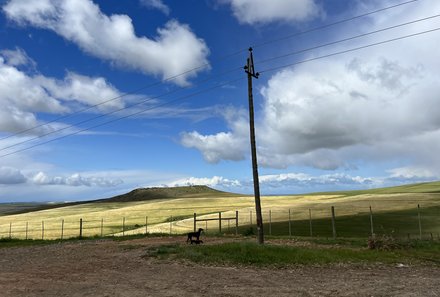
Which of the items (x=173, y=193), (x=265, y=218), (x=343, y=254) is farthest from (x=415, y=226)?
(x=173, y=193)

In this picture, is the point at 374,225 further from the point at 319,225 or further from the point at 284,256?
the point at 284,256

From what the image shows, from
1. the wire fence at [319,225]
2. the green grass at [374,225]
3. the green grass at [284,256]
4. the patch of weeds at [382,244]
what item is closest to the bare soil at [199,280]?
the green grass at [284,256]

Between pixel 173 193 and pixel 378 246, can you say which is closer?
pixel 378 246

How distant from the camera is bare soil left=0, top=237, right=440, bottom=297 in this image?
502 inches

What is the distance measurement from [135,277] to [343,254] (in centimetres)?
989

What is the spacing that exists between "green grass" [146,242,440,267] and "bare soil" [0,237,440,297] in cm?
92

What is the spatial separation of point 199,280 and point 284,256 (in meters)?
5.67

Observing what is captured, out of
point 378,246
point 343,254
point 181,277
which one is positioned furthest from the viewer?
point 378,246

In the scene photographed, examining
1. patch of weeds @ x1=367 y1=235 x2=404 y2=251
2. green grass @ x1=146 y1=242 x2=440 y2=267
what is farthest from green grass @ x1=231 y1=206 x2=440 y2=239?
green grass @ x1=146 y1=242 x2=440 y2=267

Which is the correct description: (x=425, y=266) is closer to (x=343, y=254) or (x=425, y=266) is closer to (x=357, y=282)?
(x=343, y=254)

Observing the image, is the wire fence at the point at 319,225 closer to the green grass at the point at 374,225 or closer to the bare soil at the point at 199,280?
the green grass at the point at 374,225

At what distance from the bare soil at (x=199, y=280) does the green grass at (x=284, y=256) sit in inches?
36.4

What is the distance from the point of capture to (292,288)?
518 inches

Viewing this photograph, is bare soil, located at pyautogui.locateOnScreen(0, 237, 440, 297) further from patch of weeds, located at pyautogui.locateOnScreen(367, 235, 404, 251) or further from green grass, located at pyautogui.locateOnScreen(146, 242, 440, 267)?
patch of weeds, located at pyautogui.locateOnScreen(367, 235, 404, 251)
